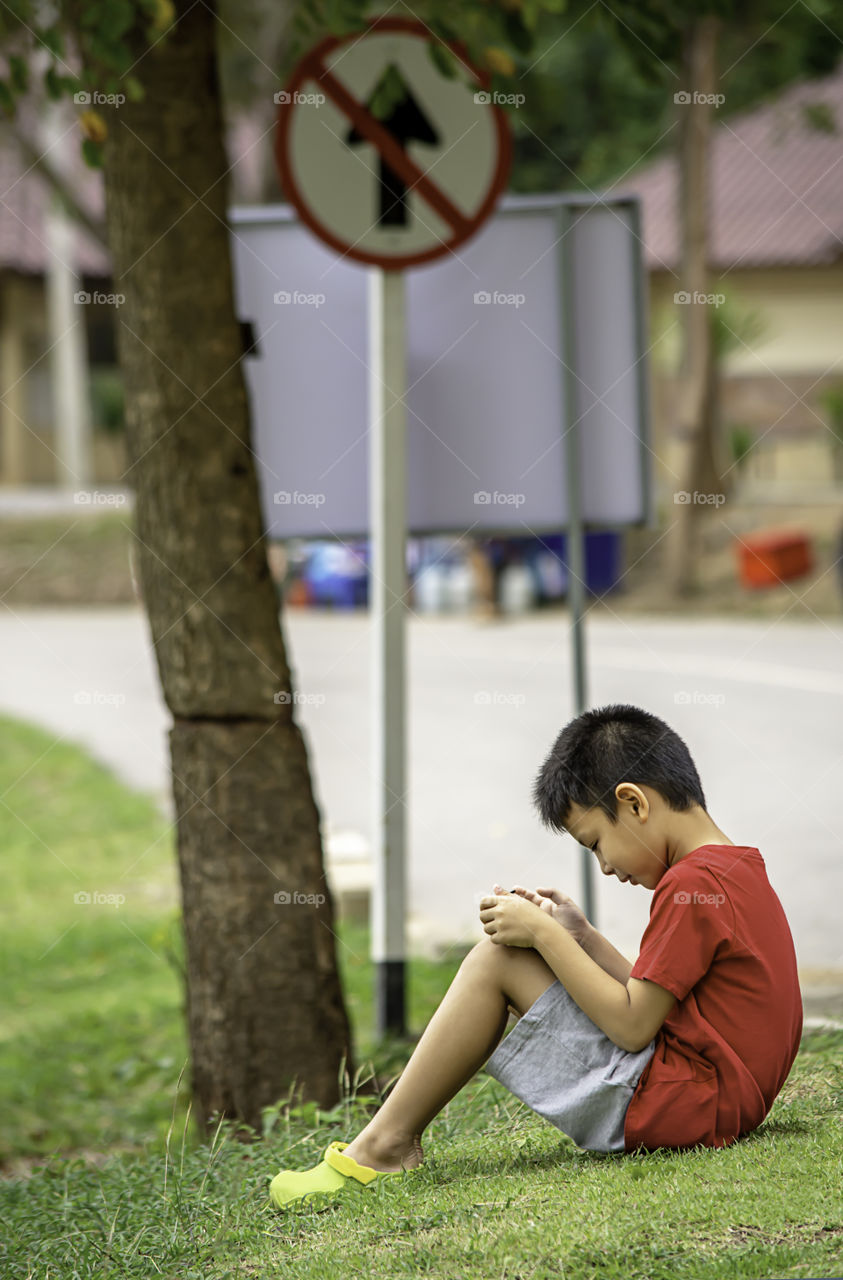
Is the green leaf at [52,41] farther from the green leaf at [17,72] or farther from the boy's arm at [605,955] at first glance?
the boy's arm at [605,955]

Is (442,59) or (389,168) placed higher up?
(442,59)

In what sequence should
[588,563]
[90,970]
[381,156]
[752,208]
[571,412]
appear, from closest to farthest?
[381,156] → [571,412] → [90,970] → [588,563] → [752,208]

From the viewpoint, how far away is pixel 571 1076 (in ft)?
8.74

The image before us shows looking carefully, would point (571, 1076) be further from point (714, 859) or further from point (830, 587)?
point (830, 587)

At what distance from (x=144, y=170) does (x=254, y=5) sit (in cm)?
1104

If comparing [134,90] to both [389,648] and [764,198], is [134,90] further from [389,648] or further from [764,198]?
[764,198]

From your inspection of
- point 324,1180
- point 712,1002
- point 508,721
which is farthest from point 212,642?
point 508,721

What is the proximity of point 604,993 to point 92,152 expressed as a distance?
9.65 ft

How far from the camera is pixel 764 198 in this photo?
24844 mm

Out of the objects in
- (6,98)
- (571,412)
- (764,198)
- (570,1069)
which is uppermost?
(764,198)

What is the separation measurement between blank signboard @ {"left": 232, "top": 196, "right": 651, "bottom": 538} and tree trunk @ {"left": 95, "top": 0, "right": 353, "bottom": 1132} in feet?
2.19

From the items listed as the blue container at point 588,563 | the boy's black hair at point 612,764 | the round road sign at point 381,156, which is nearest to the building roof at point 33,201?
the blue container at point 588,563

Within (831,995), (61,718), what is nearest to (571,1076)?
(831,995)

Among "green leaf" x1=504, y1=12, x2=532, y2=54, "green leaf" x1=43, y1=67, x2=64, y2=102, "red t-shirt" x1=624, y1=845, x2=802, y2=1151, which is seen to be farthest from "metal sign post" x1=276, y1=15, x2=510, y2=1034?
"red t-shirt" x1=624, y1=845, x2=802, y2=1151
